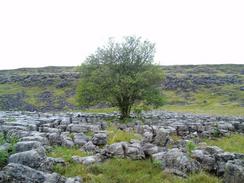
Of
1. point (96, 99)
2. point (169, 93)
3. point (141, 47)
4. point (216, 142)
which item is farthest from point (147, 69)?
point (169, 93)

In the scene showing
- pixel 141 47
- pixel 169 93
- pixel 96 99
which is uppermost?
pixel 141 47

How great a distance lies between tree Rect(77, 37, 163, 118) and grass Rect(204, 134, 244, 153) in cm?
1445

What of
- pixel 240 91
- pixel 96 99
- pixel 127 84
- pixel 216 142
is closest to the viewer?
pixel 216 142

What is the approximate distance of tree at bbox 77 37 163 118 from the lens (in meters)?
41.3

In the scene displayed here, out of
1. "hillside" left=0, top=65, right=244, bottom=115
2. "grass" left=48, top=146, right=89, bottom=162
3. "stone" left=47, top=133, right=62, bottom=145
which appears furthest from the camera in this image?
"hillside" left=0, top=65, right=244, bottom=115

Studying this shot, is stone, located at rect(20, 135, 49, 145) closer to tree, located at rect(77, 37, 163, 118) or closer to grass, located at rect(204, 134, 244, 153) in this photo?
grass, located at rect(204, 134, 244, 153)

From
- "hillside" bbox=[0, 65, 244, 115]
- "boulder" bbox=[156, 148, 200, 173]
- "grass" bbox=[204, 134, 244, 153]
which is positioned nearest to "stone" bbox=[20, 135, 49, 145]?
"boulder" bbox=[156, 148, 200, 173]

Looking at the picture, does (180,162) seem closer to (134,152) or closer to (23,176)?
(134,152)

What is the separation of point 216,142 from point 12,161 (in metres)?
17.3

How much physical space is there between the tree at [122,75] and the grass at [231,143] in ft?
47.4

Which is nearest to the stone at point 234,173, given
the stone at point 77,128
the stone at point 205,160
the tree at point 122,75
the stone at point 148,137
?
the stone at point 205,160

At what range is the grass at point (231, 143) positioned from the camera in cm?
2320

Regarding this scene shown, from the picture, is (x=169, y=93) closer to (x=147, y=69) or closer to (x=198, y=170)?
(x=147, y=69)

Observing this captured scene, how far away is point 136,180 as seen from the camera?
14.2 meters
